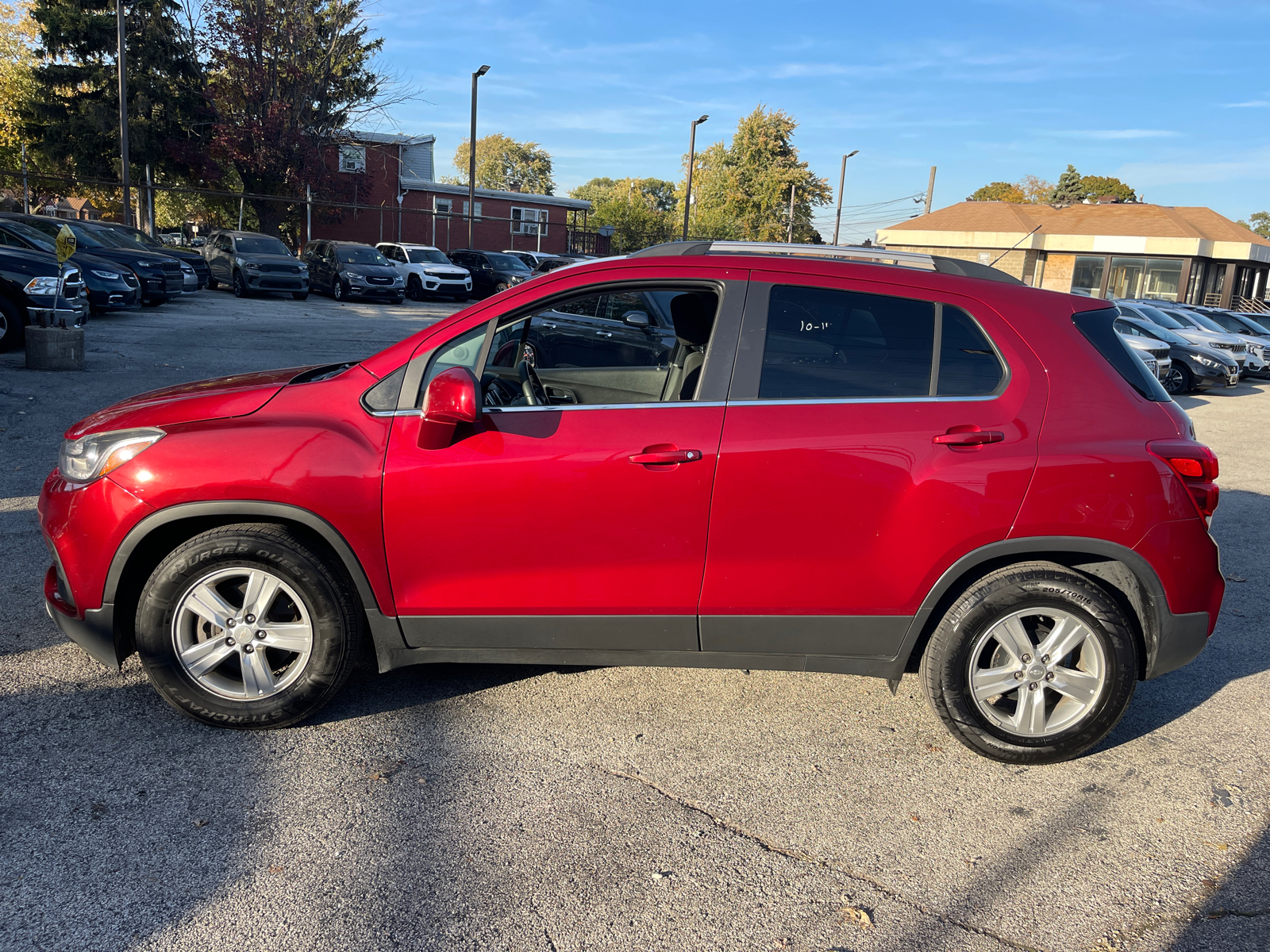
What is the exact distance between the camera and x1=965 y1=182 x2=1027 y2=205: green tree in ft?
280

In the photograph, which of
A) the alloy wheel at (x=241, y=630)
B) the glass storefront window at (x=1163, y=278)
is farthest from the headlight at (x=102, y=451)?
the glass storefront window at (x=1163, y=278)

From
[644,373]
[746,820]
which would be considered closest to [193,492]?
[644,373]

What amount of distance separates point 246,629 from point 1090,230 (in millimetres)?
49258

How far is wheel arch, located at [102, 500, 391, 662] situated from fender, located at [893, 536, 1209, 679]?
6.61 feet

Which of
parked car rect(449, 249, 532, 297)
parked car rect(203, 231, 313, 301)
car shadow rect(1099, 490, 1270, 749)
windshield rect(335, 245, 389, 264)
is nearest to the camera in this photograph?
car shadow rect(1099, 490, 1270, 749)

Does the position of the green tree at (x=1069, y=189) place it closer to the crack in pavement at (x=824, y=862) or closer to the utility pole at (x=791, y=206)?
the utility pole at (x=791, y=206)

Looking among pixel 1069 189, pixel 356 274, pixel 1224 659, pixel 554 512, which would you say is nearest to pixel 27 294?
pixel 554 512

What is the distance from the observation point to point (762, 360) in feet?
11.1

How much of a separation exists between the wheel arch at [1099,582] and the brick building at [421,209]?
3751 cm

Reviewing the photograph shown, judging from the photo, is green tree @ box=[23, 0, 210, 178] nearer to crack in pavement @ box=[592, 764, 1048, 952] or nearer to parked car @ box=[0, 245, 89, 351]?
parked car @ box=[0, 245, 89, 351]

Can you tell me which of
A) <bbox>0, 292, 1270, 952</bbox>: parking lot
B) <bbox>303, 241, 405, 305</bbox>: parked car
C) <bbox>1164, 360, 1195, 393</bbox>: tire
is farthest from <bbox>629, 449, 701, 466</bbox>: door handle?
<bbox>303, 241, 405, 305</bbox>: parked car

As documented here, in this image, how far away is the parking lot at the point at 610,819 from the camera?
260 cm

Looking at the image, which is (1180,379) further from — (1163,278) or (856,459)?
(1163,278)

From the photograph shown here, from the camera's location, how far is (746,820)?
3105 millimetres
